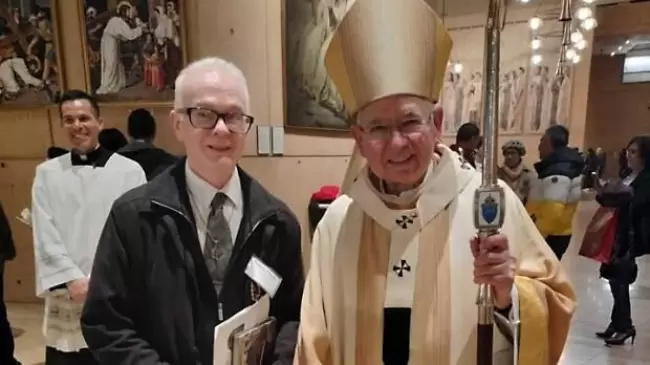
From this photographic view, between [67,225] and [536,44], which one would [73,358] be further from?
[536,44]

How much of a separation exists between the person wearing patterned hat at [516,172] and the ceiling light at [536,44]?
188 inches

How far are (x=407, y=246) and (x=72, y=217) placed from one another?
70.1 inches

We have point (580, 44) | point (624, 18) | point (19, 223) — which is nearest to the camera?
point (19, 223)

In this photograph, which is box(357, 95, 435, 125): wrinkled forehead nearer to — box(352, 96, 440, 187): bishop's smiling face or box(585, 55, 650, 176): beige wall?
box(352, 96, 440, 187): bishop's smiling face

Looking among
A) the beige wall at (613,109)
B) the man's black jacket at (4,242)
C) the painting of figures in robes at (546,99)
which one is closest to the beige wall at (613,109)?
the beige wall at (613,109)

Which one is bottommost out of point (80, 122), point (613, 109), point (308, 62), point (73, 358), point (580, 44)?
point (73, 358)

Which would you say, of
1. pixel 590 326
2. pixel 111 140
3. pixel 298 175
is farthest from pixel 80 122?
pixel 590 326

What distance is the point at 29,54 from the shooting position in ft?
15.6

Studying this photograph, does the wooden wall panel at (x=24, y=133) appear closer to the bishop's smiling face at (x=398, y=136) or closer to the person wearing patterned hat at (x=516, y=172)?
the person wearing patterned hat at (x=516, y=172)

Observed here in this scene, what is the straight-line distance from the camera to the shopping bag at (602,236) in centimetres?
436

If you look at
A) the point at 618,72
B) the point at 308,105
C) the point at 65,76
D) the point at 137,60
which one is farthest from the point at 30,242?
the point at 618,72

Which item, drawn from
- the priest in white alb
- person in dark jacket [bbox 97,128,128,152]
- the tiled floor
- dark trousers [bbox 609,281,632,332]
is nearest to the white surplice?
the priest in white alb

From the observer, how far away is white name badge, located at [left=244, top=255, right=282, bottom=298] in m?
1.42

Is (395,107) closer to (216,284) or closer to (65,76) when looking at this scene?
(216,284)
